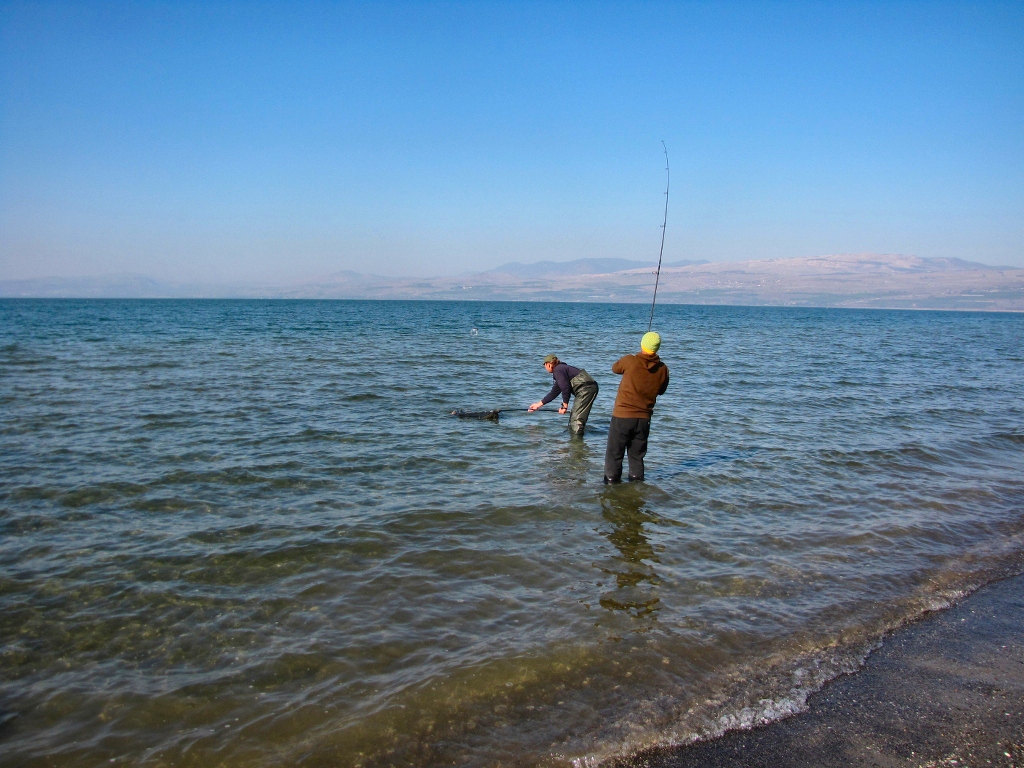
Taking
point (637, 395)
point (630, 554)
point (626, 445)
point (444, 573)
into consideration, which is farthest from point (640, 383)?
point (444, 573)

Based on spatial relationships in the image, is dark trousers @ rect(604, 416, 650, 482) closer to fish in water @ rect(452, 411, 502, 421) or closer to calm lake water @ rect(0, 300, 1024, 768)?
calm lake water @ rect(0, 300, 1024, 768)

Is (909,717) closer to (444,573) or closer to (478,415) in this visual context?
(444,573)

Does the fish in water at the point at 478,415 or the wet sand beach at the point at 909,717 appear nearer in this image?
the wet sand beach at the point at 909,717

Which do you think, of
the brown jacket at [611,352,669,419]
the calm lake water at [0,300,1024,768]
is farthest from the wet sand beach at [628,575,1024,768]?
the brown jacket at [611,352,669,419]

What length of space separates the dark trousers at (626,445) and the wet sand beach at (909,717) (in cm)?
417

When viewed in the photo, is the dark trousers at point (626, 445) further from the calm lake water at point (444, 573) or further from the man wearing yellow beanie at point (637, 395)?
the calm lake water at point (444, 573)

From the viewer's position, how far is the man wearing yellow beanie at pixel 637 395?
8523mm

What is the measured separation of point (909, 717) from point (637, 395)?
4994 millimetres

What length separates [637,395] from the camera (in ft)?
28.3

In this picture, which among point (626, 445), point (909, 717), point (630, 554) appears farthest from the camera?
point (626, 445)

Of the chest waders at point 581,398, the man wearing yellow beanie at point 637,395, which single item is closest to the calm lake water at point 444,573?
the chest waders at point 581,398

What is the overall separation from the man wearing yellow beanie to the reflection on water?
2.05 feet

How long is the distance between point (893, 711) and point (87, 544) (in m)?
8.12

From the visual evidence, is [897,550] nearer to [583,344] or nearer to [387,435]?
[387,435]
